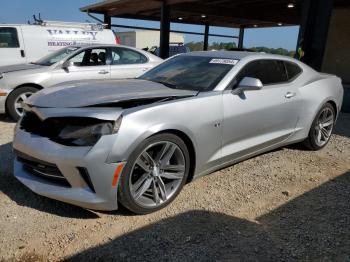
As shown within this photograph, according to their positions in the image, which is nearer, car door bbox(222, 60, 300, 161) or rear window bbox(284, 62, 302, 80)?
car door bbox(222, 60, 300, 161)

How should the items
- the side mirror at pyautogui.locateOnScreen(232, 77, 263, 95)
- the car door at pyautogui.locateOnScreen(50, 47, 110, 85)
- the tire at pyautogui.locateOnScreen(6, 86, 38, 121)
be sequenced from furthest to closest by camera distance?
the car door at pyautogui.locateOnScreen(50, 47, 110, 85) < the tire at pyautogui.locateOnScreen(6, 86, 38, 121) < the side mirror at pyautogui.locateOnScreen(232, 77, 263, 95)

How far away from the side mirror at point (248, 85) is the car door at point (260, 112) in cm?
6

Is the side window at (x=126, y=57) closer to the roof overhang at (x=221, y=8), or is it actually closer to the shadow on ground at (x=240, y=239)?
the shadow on ground at (x=240, y=239)

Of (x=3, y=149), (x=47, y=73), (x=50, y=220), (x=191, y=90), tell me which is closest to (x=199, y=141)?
(x=191, y=90)

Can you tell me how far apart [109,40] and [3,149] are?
6.47m

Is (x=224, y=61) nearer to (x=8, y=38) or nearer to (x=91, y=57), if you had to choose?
(x=91, y=57)

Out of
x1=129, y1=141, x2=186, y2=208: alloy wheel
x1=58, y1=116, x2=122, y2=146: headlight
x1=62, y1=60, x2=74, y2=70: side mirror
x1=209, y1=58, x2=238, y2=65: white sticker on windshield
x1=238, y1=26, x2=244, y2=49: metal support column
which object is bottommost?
x1=238, y1=26, x2=244, y2=49: metal support column

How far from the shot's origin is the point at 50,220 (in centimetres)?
309

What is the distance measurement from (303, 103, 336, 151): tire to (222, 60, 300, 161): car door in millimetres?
616

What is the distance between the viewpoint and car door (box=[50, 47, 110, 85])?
22.7ft

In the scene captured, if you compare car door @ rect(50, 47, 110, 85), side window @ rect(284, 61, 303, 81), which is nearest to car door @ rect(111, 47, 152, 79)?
car door @ rect(50, 47, 110, 85)

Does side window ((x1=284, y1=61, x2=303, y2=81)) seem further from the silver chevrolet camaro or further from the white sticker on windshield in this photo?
the white sticker on windshield

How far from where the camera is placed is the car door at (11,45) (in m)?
9.48

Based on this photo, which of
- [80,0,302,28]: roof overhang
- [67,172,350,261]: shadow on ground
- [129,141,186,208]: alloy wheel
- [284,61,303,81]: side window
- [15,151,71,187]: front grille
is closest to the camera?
[67,172,350,261]: shadow on ground
